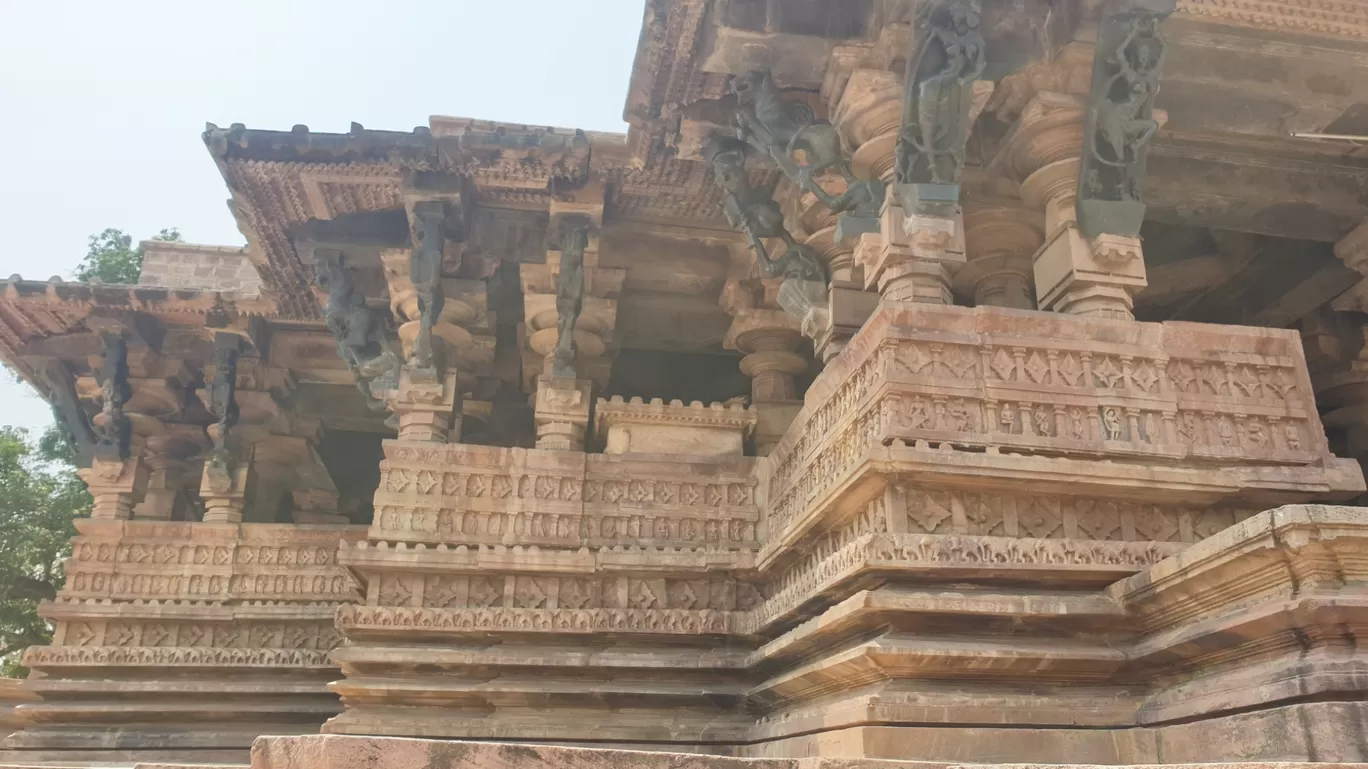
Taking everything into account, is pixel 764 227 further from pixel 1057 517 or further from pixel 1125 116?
pixel 1057 517

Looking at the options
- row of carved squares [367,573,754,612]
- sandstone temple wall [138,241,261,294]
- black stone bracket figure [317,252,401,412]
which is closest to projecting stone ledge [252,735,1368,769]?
row of carved squares [367,573,754,612]

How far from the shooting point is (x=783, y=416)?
296 inches

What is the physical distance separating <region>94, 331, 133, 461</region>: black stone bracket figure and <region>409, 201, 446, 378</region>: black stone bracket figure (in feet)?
14.5

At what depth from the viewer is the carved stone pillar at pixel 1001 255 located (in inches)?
235

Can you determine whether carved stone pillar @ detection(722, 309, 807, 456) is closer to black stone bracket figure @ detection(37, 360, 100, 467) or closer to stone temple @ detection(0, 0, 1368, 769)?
stone temple @ detection(0, 0, 1368, 769)

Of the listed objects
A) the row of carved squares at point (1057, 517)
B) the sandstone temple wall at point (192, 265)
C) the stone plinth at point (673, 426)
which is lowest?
the row of carved squares at point (1057, 517)

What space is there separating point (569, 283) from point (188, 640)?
5.05 meters

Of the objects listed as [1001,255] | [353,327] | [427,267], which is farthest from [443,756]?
[353,327]

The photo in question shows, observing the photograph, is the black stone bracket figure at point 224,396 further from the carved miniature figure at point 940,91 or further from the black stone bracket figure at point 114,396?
the carved miniature figure at point 940,91

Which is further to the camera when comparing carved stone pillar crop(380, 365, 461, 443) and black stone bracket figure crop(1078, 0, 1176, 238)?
carved stone pillar crop(380, 365, 461, 443)

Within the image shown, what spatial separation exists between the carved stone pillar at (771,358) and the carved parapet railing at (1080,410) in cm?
262

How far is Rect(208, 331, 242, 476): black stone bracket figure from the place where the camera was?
976 centimetres

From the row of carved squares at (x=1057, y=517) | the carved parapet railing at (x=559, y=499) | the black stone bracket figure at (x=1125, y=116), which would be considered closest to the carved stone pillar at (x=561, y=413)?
the carved parapet railing at (x=559, y=499)

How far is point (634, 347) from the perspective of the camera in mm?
9141
